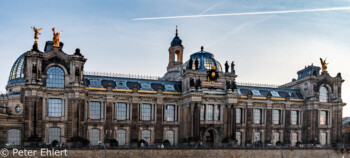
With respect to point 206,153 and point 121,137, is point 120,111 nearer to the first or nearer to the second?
point 121,137

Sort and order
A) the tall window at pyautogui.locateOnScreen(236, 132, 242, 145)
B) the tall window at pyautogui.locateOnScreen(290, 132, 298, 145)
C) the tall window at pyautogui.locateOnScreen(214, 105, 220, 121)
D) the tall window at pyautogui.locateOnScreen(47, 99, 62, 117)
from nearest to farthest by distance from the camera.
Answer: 1. the tall window at pyautogui.locateOnScreen(47, 99, 62, 117)
2. the tall window at pyautogui.locateOnScreen(214, 105, 220, 121)
3. the tall window at pyautogui.locateOnScreen(236, 132, 242, 145)
4. the tall window at pyautogui.locateOnScreen(290, 132, 298, 145)

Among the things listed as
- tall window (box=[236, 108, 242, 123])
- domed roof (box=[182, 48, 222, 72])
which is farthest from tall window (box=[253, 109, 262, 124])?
domed roof (box=[182, 48, 222, 72])

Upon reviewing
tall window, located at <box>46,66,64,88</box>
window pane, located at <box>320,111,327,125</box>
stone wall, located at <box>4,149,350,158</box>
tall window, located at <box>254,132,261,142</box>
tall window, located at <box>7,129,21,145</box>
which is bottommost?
stone wall, located at <box>4,149,350,158</box>

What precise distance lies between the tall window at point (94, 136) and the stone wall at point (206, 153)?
10.7 meters

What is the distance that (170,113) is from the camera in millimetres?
80938

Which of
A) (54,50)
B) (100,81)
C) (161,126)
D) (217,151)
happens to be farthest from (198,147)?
(54,50)

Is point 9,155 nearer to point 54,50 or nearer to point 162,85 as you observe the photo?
point 54,50

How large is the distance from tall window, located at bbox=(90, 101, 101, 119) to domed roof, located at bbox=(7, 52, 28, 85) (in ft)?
48.2

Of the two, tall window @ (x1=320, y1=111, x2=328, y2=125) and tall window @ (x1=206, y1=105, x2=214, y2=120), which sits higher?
tall window @ (x1=206, y1=105, x2=214, y2=120)

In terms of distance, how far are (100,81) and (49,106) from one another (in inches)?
445

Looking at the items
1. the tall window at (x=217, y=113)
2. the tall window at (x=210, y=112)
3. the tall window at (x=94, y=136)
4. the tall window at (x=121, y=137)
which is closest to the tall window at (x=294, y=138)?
the tall window at (x=217, y=113)

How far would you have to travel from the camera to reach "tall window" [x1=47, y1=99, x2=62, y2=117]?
69812 millimetres

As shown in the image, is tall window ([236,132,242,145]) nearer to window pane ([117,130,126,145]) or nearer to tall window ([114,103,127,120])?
window pane ([117,130,126,145])

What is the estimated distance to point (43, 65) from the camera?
69312mm
